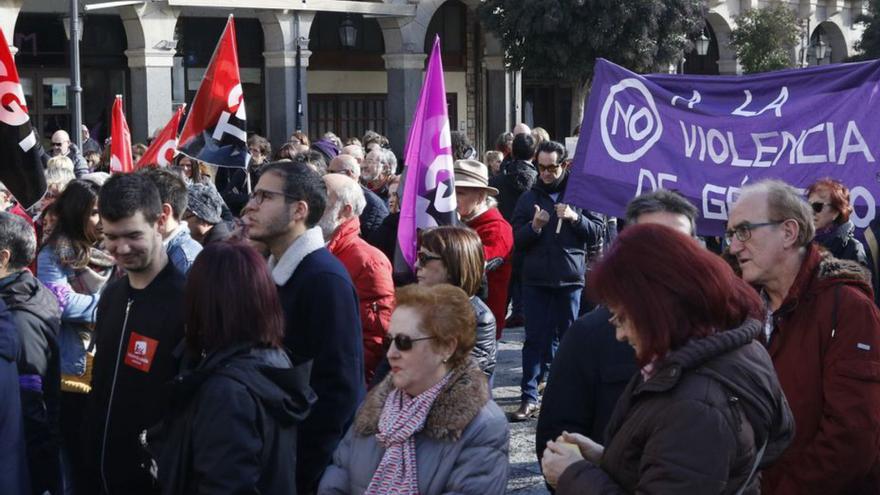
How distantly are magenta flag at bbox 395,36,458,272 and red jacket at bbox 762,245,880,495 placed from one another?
2.43 meters

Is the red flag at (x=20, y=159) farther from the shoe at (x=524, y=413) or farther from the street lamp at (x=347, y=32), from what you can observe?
the street lamp at (x=347, y=32)

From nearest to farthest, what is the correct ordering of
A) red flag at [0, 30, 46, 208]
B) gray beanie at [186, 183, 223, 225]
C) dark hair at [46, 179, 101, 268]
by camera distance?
1. dark hair at [46, 179, 101, 268]
2. gray beanie at [186, 183, 223, 225]
3. red flag at [0, 30, 46, 208]

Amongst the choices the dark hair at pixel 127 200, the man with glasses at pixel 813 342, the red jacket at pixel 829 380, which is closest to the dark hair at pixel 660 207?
the man with glasses at pixel 813 342

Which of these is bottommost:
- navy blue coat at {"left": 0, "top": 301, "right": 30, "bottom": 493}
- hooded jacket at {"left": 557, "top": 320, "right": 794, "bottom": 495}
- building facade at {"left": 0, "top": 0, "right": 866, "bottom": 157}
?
navy blue coat at {"left": 0, "top": 301, "right": 30, "bottom": 493}

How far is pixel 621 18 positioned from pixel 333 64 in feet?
20.5

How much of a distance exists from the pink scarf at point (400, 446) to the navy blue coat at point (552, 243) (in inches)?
183

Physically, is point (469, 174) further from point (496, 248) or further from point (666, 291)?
point (666, 291)

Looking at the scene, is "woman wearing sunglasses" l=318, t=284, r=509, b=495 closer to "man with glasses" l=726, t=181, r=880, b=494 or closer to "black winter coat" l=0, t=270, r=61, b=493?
"man with glasses" l=726, t=181, r=880, b=494

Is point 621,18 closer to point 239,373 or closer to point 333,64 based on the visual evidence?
point 333,64

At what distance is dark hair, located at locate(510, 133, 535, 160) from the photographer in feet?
34.2

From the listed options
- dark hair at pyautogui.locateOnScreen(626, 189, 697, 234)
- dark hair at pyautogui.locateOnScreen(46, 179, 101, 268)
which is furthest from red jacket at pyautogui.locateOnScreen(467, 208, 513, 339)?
dark hair at pyautogui.locateOnScreen(626, 189, 697, 234)

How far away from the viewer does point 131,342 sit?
13.5ft

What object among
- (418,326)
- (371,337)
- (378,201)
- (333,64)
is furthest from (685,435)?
(333,64)

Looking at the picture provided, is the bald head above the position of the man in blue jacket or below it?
above
